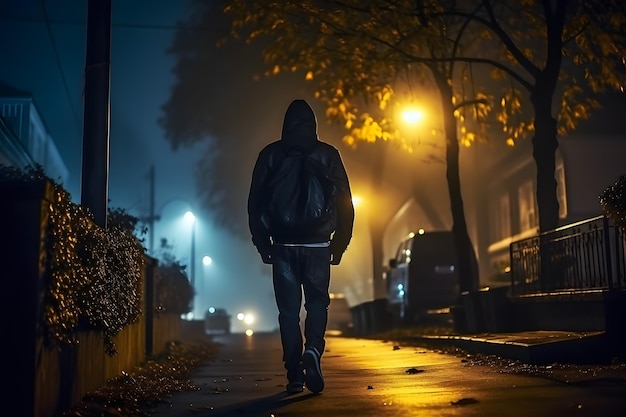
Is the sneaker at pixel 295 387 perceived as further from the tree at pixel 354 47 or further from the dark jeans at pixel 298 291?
the tree at pixel 354 47

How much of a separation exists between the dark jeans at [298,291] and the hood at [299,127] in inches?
32.0

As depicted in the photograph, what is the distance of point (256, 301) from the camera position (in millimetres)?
142750

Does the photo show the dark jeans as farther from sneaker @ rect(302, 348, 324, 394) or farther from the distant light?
the distant light

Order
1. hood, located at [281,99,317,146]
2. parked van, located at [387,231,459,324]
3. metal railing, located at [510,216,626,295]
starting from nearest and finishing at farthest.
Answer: hood, located at [281,99,317,146] → metal railing, located at [510,216,626,295] → parked van, located at [387,231,459,324]

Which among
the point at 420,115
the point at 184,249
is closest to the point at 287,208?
the point at 420,115

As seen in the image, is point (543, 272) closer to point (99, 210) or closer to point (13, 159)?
point (99, 210)

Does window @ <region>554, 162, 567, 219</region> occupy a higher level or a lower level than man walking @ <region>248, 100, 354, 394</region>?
higher

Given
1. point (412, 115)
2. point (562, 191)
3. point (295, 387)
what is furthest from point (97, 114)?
point (562, 191)

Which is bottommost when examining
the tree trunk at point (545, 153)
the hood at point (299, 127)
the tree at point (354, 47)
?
the hood at point (299, 127)

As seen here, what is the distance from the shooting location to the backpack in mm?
7520

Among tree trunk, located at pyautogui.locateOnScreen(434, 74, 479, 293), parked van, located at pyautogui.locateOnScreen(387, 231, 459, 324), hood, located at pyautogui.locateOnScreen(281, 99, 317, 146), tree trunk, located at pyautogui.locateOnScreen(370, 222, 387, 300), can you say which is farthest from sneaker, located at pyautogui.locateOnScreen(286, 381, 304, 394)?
tree trunk, located at pyautogui.locateOnScreen(370, 222, 387, 300)

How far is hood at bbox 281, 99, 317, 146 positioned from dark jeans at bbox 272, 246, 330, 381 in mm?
812

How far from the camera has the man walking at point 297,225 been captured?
7.55 meters

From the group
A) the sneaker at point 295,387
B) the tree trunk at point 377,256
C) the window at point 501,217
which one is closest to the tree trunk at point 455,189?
the sneaker at point 295,387
